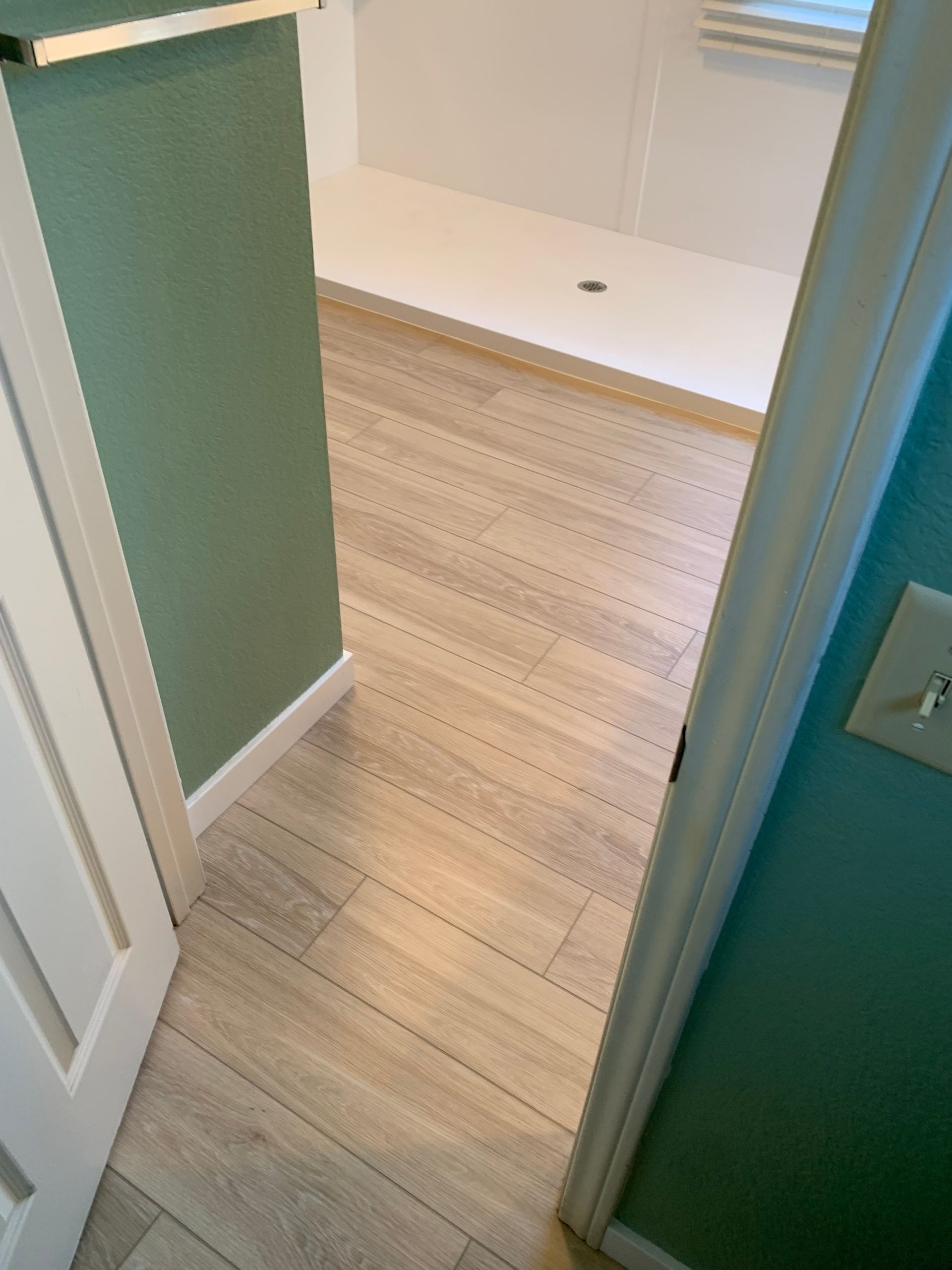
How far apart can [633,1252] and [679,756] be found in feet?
2.68

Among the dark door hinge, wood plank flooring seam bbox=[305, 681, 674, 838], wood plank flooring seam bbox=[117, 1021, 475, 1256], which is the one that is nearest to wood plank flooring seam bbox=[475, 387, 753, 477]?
wood plank flooring seam bbox=[305, 681, 674, 838]

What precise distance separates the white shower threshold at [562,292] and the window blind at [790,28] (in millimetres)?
686

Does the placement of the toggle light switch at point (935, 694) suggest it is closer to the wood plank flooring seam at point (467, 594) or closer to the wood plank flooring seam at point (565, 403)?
Answer: the wood plank flooring seam at point (467, 594)

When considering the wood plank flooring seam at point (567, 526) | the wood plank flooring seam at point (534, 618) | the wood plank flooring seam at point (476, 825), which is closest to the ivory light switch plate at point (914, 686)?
the wood plank flooring seam at point (476, 825)

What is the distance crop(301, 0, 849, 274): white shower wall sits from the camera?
3.31 m

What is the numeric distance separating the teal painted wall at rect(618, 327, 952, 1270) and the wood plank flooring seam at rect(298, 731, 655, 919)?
1.82ft

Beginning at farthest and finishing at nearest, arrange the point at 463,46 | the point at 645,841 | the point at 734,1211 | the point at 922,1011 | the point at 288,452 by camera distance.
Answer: the point at 463,46 < the point at 645,841 < the point at 288,452 < the point at 734,1211 < the point at 922,1011

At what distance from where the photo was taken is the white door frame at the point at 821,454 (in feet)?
1.45

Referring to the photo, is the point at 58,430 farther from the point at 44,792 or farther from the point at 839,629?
the point at 839,629

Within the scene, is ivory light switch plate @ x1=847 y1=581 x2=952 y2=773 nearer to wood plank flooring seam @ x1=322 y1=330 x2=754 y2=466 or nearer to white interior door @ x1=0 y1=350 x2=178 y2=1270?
white interior door @ x1=0 y1=350 x2=178 y2=1270

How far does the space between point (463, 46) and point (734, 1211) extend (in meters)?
3.95

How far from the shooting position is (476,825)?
5.74 ft

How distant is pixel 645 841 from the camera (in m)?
1.74

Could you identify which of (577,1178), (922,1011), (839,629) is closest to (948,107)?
(839,629)
